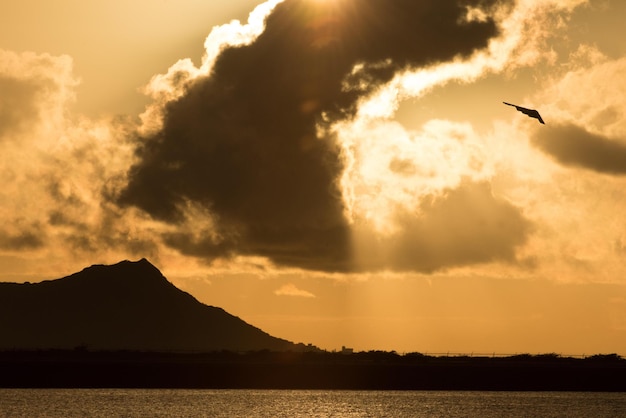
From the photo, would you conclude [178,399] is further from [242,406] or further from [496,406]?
[496,406]

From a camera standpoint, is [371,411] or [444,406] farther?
[444,406]

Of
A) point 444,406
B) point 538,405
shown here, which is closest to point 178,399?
point 444,406

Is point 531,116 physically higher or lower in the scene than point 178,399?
higher

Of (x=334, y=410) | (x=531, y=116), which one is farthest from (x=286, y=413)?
(x=531, y=116)

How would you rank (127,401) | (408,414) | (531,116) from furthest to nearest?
1. (127,401)
2. (408,414)
3. (531,116)

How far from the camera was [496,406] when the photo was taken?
196m

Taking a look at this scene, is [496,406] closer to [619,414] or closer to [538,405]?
[538,405]

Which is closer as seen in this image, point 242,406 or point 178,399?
point 242,406

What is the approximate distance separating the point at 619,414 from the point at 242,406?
57194 mm

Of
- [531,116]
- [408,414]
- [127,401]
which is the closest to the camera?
[531,116]

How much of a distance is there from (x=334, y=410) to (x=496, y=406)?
31.0 m

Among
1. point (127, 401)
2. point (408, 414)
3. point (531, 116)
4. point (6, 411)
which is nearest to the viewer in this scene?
point (531, 116)

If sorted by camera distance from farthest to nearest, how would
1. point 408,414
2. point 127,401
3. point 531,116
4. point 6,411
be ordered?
point 127,401, point 408,414, point 6,411, point 531,116

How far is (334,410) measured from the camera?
593 ft
